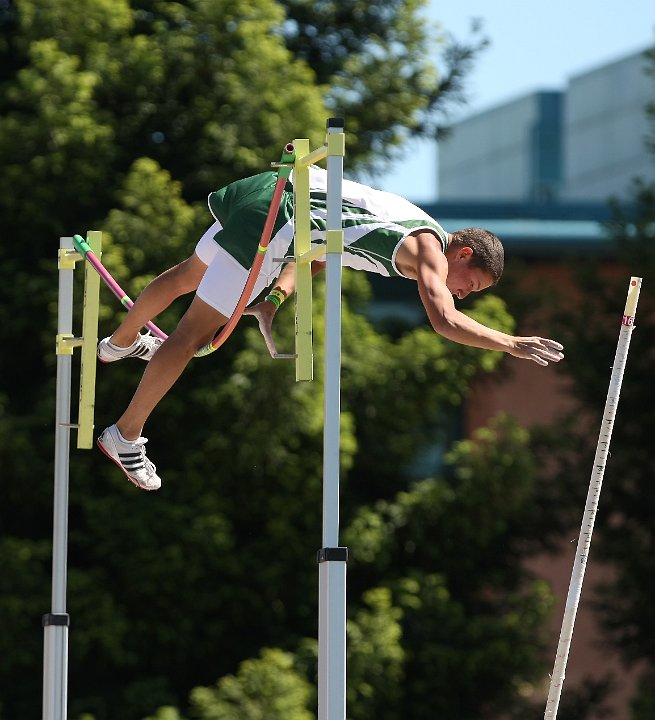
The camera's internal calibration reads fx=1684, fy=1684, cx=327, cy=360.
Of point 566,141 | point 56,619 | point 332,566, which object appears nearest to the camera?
point 332,566

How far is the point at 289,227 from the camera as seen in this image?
4.61 meters

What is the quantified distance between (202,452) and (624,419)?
277 cm

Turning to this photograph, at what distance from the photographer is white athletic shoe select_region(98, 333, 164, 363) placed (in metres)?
5.12

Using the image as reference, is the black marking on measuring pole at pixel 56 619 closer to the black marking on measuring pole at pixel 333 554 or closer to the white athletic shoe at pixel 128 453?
the white athletic shoe at pixel 128 453

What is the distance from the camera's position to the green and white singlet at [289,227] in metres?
4.50

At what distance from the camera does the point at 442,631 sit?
982 centimetres

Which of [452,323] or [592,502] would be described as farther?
[592,502]

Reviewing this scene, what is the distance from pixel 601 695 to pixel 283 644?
225 cm

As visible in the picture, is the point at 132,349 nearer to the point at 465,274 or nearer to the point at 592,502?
the point at 465,274

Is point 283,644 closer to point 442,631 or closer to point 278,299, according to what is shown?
point 442,631

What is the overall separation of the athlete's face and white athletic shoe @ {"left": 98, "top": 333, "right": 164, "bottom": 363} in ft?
3.29

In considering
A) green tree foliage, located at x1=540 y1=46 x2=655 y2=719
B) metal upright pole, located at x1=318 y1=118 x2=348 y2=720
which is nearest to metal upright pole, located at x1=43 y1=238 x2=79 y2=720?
metal upright pole, located at x1=318 y1=118 x2=348 y2=720

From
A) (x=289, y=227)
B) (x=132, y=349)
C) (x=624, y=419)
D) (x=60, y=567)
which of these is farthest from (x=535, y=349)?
(x=624, y=419)

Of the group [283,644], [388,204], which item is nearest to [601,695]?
[283,644]
